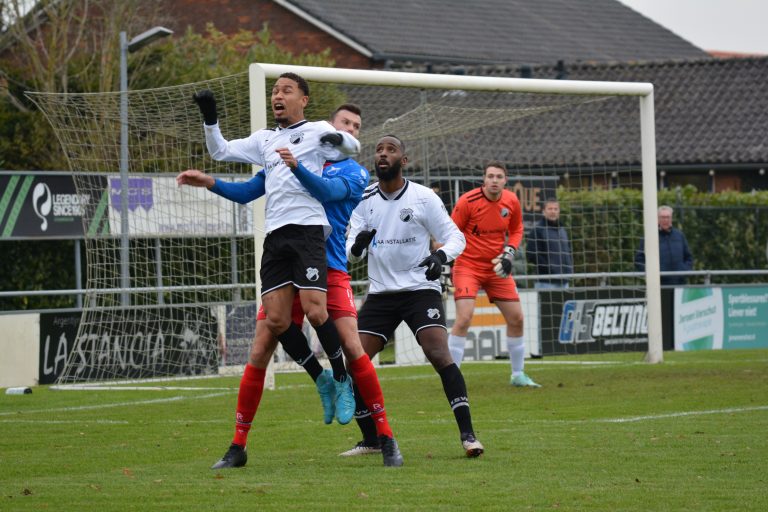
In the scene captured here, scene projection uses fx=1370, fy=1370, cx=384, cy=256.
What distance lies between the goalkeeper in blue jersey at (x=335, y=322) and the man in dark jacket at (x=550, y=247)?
10082mm

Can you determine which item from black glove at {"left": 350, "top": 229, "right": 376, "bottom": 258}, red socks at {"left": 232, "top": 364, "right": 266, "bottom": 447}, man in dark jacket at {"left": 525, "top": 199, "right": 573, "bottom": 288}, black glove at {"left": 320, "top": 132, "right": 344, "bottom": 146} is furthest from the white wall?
black glove at {"left": 320, "top": 132, "right": 344, "bottom": 146}

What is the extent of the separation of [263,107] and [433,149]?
26.0 feet

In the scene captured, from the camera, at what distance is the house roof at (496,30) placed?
1556 inches

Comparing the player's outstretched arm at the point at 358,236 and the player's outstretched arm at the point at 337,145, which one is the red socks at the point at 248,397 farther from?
the player's outstretched arm at the point at 337,145

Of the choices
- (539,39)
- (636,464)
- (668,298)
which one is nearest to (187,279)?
(668,298)

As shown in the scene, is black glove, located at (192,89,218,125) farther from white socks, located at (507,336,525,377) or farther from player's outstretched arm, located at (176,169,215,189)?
white socks, located at (507,336,525,377)

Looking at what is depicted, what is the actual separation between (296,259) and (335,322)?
54cm

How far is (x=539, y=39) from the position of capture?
46094mm

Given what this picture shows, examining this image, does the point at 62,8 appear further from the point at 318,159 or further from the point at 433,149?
the point at 318,159

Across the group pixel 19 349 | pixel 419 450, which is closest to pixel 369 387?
pixel 419 450

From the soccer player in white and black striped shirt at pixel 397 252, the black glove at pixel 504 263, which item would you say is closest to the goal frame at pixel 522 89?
the black glove at pixel 504 263

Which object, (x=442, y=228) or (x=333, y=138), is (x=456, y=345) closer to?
(x=442, y=228)

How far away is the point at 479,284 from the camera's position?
1443 centimetres

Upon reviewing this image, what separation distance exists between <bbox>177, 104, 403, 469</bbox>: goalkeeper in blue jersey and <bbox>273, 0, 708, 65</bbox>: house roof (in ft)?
97.2
